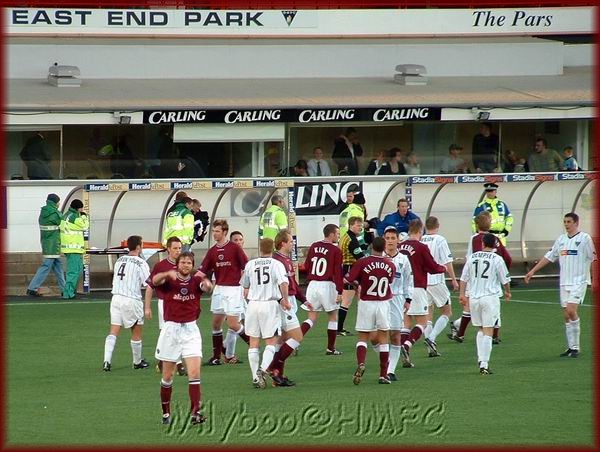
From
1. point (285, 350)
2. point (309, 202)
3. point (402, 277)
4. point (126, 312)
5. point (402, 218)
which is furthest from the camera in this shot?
point (309, 202)

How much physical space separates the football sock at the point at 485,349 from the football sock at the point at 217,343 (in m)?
4.00

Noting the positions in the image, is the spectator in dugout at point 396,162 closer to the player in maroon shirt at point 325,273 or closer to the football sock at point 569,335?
the player in maroon shirt at point 325,273

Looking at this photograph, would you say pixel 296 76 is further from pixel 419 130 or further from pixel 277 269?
pixel 277 269

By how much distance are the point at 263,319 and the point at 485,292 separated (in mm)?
3255

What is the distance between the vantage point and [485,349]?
57.0ft

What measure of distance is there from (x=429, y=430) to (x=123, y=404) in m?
4.04

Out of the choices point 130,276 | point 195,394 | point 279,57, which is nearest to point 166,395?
point 195,394

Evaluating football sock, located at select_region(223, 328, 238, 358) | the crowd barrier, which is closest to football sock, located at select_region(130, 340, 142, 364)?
football sock, located at select_region(223, 328, 238, 358)

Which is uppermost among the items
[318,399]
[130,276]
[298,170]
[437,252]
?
[298,170]

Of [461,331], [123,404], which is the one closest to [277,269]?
[123,404]

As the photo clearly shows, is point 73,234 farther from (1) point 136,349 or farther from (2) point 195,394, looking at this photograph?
(2) point 195,394

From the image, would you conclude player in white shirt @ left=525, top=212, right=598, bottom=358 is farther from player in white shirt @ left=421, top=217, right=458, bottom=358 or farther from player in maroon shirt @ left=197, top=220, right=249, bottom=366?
player in maroon shirt @ left=197, top=220, right=249, bottom=366

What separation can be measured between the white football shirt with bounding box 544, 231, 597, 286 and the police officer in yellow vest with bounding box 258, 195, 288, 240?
8.46 metres

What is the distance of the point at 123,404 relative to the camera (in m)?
15.4
